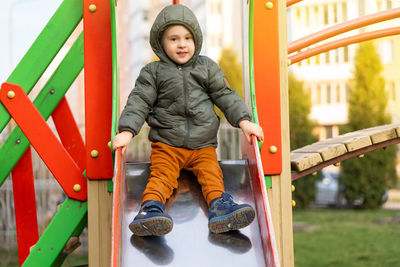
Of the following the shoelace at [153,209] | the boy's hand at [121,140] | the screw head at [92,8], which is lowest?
the shoelace at [153,209]

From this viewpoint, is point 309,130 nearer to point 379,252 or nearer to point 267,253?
point 379,252

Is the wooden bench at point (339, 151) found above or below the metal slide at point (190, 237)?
above

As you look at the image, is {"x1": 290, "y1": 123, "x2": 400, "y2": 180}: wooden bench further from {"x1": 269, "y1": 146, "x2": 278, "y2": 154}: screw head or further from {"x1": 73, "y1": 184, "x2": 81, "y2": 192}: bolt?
{"x1": 73, "y1": 184, "x2": 81, "y2": 192}: bolt

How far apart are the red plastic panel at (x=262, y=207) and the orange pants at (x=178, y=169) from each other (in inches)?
6.6

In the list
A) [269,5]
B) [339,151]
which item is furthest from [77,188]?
[339,151]

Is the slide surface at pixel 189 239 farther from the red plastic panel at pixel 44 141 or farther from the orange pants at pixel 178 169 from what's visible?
the red plastic panel at pixel 44 141

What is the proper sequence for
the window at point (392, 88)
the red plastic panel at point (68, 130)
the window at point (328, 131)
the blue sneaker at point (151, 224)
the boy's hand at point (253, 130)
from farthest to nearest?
the window at point (328, 131), the window at point (392, 88), the red plastic panel at point (68, 130), the boy's hand at point (253, 130), the blue sneaker at point (151, 224)

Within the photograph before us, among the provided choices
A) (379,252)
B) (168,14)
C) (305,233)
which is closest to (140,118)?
(168,14)

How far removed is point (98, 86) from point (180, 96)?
0.42 m

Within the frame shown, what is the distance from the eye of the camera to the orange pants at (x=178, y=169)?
8.72ft

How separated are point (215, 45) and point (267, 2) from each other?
27.4 meters

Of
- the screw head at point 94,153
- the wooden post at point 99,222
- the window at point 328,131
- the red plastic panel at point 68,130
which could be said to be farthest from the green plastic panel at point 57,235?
the window at point 328,131

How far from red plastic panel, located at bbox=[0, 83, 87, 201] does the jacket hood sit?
0.74 metres

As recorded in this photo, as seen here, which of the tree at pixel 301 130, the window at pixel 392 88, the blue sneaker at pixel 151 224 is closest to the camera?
the blue sneaker at pixel 151 224
